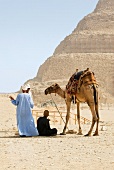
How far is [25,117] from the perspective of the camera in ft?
41.1

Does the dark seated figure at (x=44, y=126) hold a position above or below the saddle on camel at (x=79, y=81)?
below

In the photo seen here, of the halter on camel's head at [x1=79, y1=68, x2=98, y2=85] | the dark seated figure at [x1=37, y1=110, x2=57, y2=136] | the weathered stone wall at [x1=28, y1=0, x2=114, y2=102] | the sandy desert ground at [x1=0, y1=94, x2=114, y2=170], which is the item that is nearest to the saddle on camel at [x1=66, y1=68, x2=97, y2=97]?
the halter on camel's head at [x1=79, y1=68, x2=98, y2=85]

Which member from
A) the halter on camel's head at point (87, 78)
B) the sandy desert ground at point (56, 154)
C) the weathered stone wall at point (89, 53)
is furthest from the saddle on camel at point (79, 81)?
the weathered stone wall at point (89, 53)

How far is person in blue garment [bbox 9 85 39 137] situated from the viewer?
41.0ft

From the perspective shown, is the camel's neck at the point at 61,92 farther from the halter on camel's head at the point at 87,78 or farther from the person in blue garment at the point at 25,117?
the person in blue garment at the point at 25,117

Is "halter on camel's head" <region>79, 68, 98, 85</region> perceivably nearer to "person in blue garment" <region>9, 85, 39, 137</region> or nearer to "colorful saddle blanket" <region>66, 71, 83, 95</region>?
"colorful saddle blanket" <region>66, 71, 83, 95</region>

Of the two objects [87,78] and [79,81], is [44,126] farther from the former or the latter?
[87,78]

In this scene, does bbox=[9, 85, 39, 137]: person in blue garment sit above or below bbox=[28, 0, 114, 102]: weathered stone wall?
below

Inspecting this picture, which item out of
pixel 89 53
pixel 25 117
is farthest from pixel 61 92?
pixel 89 53

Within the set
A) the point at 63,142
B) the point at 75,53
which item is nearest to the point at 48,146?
the point at 63,142

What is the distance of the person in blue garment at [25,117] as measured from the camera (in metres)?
12.5

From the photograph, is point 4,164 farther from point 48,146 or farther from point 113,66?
point 113,66

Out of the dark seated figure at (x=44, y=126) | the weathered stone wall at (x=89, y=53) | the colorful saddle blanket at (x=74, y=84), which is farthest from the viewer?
the weathered stone wall at (x=89, y=53)

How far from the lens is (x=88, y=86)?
517 inches
